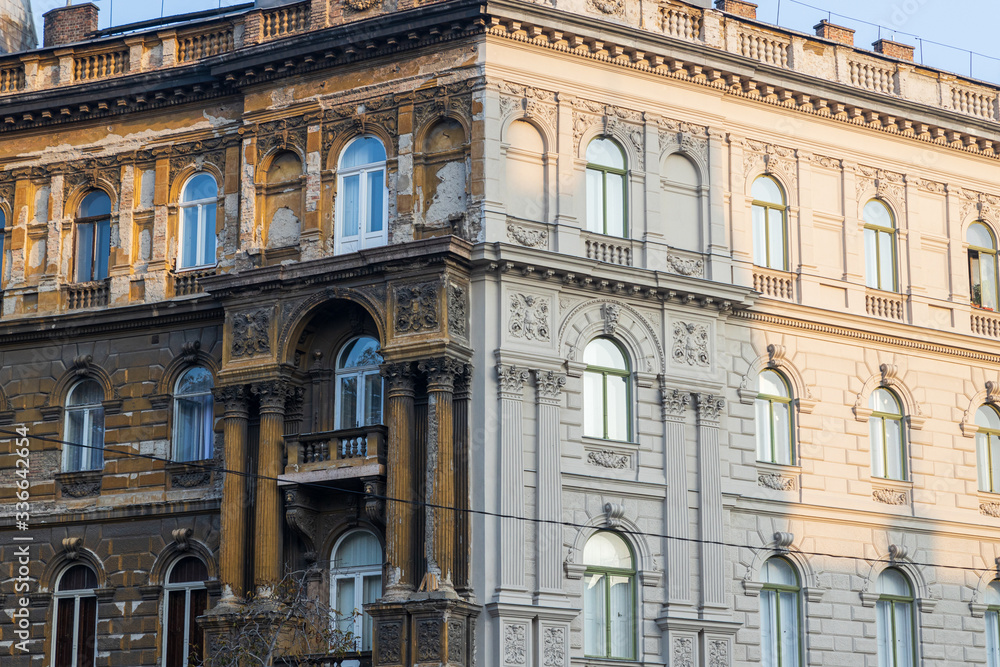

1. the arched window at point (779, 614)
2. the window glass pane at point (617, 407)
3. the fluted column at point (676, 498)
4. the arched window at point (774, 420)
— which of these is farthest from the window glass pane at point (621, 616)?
the arched window at point (774, 420)

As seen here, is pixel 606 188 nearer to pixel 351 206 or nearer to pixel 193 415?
pixel 351 206

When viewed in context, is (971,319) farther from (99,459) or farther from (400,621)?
(99,459)

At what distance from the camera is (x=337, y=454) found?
34562 mm

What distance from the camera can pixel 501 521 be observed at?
33562 millimetres

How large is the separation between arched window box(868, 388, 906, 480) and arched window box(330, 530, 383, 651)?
11.8 meters

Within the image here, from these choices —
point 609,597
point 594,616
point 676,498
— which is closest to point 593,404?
point 676,498

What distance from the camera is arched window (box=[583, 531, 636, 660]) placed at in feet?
113

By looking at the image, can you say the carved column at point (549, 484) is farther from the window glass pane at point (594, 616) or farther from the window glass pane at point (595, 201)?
the window glass pane at point (595, 201)

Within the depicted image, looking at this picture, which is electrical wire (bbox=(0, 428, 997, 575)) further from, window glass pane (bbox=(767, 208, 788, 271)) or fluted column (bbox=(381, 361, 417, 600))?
window glass pane (bbox=(767, 208, 788, 271))

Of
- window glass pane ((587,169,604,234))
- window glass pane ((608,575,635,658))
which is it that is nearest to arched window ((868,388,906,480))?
window glass pane ((608,575,635,658))

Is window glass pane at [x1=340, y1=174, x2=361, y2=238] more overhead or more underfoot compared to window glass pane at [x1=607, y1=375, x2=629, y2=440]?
more overhead

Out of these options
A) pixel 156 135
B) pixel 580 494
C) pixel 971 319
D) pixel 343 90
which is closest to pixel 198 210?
pixel 156 135

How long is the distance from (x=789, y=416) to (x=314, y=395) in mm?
10540

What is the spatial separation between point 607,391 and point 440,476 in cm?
447
